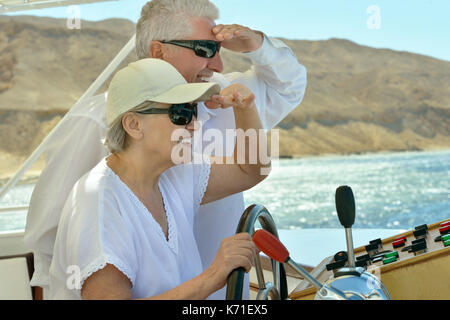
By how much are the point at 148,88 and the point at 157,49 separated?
418 millimetres

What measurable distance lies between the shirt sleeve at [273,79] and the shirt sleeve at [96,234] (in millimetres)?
829

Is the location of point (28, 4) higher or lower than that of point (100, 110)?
higher

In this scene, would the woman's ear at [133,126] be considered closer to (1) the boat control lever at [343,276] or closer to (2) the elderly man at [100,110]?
(2) the elderly man at [100,110]

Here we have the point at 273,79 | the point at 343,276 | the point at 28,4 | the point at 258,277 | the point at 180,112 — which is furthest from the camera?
the point at 28,4

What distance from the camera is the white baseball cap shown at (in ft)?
3.34

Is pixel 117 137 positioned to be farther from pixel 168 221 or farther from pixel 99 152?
pixel 99 152

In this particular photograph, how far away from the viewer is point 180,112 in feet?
3.35

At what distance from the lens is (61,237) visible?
98 cm

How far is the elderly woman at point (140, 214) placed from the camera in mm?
900

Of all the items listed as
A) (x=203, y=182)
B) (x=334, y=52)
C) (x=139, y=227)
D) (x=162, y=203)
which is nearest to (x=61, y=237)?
(x=139, y=227)

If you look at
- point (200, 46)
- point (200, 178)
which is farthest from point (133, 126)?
point (200, 46)

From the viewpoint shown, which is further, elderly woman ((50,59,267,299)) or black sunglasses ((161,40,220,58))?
black sunglasses ((161,40,220,58))

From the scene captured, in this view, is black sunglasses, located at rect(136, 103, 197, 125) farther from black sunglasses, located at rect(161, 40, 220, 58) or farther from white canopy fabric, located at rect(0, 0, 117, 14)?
white canopy fabric, located at rect(0, 0, 117, 14)

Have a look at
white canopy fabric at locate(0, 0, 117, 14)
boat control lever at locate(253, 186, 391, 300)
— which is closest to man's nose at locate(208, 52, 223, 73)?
boat control lever at locate(253, 186, 391, 300)
